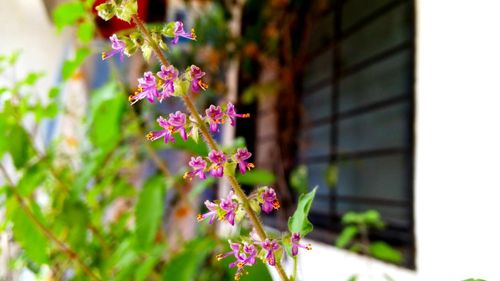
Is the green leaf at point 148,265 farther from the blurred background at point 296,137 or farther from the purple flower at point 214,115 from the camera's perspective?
the purple flower at point 214,115

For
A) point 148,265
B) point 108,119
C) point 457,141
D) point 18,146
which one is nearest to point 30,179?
point 18,146

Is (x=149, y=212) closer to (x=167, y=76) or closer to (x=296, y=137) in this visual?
(x=167, y=76)

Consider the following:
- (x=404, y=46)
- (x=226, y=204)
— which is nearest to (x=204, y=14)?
(x=404, y=46)

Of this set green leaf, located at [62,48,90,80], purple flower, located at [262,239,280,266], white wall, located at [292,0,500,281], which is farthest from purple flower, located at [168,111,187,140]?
green leaf, located at [62,48,90,80]

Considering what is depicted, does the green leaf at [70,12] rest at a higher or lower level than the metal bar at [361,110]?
higher

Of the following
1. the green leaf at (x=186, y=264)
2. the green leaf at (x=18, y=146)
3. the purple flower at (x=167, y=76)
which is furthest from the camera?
the green leaf at (x=18, y=146)

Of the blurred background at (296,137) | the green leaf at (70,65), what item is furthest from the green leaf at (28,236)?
the green leaf at (70,65)

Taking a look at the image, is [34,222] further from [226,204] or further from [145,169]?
[145,169]

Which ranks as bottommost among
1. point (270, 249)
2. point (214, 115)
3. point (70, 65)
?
point (270, 249)
